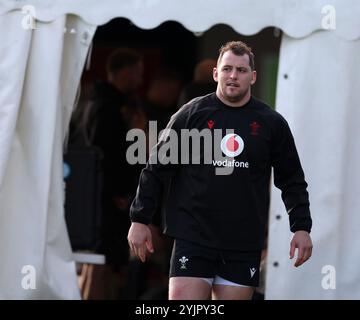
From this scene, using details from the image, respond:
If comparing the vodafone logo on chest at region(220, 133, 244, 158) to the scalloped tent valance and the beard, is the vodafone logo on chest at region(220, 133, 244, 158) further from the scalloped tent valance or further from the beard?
the scalloped tent valance

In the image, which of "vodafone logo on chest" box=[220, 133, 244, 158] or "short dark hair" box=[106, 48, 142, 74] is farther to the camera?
"short dark hair" box=[106, 48, 142, 74]

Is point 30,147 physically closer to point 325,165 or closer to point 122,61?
point 122,61

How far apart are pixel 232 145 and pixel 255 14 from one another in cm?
140

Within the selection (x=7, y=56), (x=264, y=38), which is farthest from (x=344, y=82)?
(x=264, y=38)

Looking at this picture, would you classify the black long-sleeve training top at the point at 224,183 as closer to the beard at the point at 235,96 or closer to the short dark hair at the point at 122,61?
the beard at the point at 235,96

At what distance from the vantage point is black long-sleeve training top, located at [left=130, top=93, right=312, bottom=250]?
187 inches

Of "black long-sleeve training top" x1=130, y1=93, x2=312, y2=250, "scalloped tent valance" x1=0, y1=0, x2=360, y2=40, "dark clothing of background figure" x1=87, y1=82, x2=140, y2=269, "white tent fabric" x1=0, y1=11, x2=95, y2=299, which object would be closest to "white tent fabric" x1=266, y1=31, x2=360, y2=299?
"scalloped tent valance" x1=0, y1=0, x2=360, y2=40

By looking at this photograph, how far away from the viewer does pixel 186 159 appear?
4824 millimetres

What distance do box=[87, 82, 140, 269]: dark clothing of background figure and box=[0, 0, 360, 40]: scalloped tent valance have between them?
135 cm

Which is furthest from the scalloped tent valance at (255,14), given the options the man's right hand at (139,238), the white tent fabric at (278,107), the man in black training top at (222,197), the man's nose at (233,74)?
the man's right hand at (139,238)

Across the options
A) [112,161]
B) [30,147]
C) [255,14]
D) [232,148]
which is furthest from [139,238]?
[112,161]

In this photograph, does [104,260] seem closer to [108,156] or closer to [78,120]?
[108,156]

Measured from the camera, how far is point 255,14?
5.85 meters

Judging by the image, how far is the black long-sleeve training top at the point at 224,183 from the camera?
4742 millimetres
